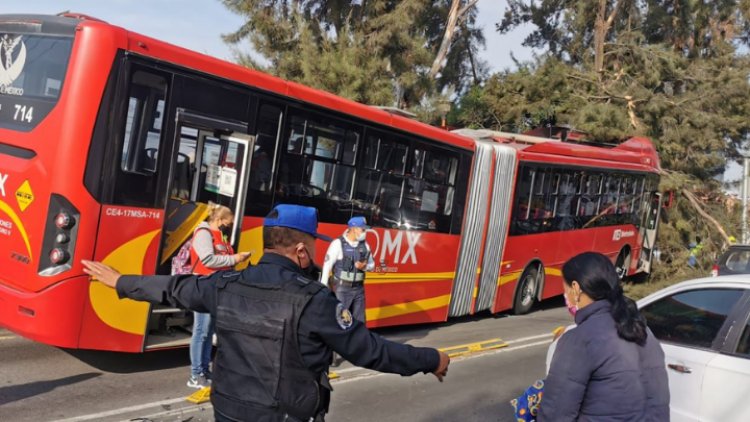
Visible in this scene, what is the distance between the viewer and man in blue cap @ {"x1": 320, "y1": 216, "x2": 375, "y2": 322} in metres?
7.67

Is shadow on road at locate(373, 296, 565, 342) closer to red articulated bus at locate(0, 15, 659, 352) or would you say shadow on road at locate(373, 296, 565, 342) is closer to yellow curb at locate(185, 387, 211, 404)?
red articulated bus at locate(0, 15, 659, 352)

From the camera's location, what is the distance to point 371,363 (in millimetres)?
2611

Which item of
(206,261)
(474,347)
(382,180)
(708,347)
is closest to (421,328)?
(474,347)

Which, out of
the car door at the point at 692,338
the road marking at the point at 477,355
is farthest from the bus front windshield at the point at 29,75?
the car door at the point at 692,338

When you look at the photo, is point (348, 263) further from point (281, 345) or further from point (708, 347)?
point (281, 345)

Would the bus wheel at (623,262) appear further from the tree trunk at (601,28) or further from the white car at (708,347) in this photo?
the white car at (708,347)

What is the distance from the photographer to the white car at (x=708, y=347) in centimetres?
440

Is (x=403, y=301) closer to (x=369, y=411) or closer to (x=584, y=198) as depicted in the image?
(x=369, y=411)

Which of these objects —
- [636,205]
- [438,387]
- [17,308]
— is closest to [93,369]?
[17,308]

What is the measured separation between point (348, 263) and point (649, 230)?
13.8 metres

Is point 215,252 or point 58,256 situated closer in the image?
point 58,256

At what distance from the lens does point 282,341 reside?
2.52 meters

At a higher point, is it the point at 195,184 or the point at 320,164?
the point at 320,164

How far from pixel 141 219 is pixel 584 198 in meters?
10.7
